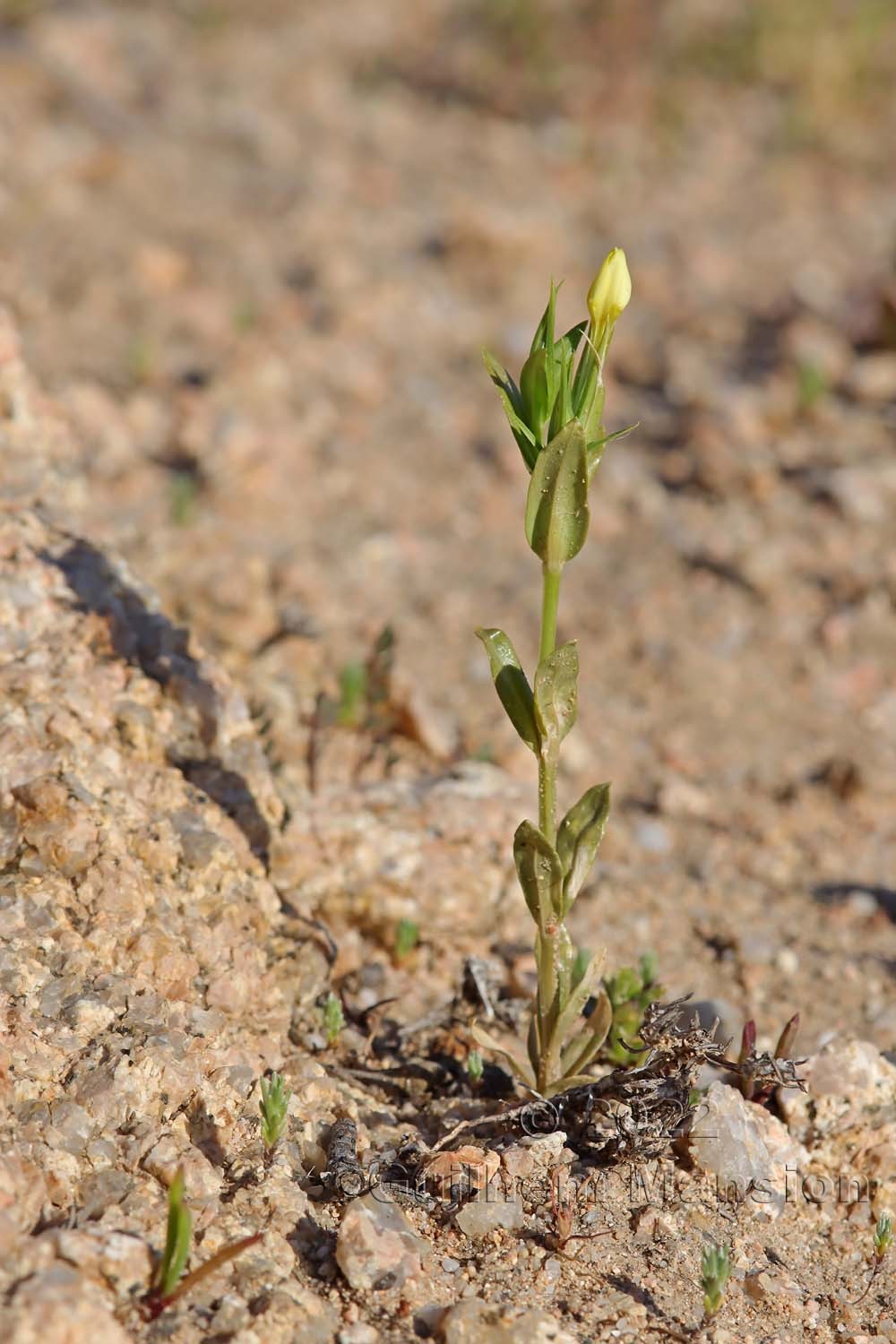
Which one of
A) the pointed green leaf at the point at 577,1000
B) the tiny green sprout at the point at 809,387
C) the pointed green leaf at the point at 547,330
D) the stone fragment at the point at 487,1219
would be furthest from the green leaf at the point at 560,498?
the tiny green sprout at the point at 809,387

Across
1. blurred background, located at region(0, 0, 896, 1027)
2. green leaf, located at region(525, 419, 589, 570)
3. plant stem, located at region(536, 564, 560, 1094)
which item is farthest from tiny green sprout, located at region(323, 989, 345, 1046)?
green leaf, located at region(525, 419, 589, 570)

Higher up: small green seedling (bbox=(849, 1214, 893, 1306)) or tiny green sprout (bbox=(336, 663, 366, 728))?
tiny green sprout (bbox=(336, 663, 366, 728))

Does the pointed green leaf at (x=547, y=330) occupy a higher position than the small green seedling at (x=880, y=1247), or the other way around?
the pointed green leaf at (x=547, y=330)

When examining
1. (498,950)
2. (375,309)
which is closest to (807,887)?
(498,950)

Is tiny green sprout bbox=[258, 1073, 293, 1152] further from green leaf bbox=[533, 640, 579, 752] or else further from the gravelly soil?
green leaf bbox=[533, 640, 579, 752]

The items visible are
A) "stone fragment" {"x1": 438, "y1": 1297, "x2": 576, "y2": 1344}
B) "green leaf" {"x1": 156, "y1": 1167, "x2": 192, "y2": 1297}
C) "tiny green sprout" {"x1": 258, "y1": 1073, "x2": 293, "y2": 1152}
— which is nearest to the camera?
"green leaf" {"x1": 156, "y1": 1167, "x2": 192, "y2": 1297}

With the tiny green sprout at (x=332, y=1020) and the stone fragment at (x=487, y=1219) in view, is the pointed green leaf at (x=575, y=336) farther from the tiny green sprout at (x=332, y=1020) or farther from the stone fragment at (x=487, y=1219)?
the stone fragment at (x=487, y=1219)
